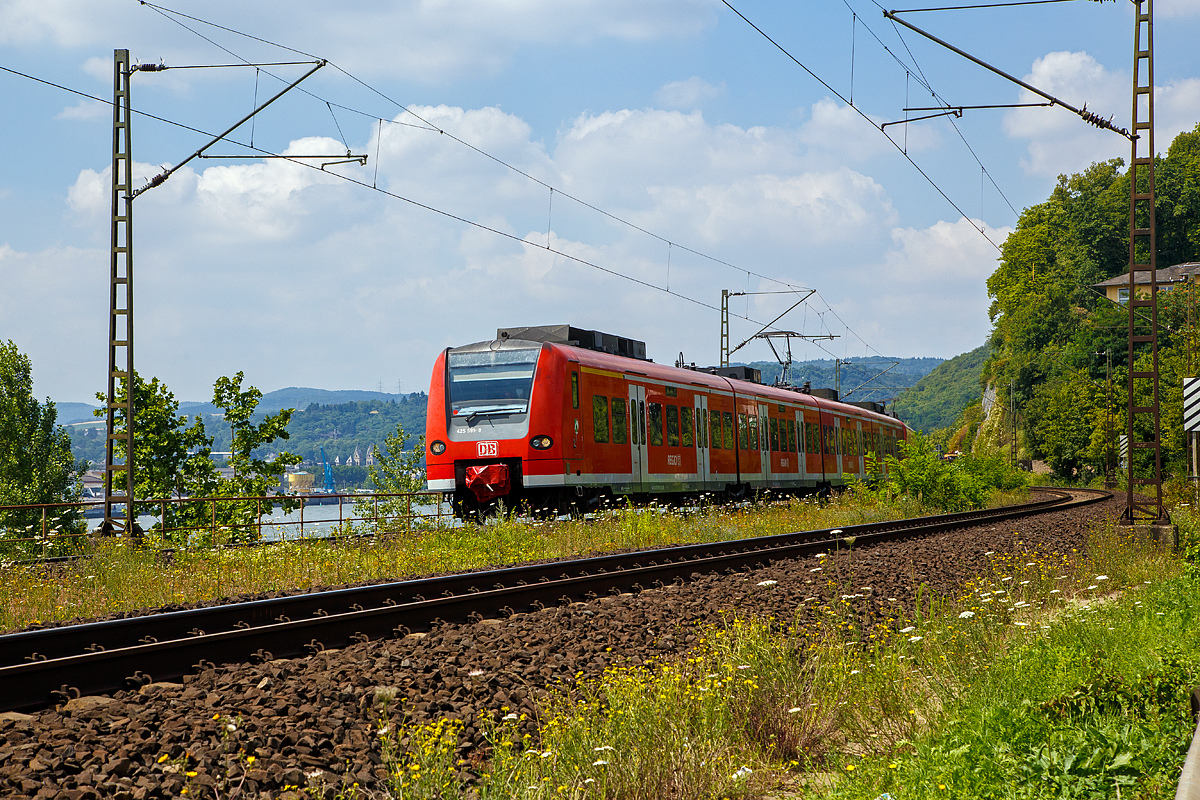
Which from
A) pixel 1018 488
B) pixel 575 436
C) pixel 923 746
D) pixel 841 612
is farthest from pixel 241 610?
pixel 1018 488

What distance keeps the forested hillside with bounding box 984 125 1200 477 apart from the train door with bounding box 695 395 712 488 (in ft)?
189

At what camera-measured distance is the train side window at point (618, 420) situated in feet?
63.2

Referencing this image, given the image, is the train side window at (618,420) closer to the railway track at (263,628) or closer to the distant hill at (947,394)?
the railway track at (263,628)

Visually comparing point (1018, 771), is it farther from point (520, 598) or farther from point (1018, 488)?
point (1018, 488)

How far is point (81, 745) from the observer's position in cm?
467

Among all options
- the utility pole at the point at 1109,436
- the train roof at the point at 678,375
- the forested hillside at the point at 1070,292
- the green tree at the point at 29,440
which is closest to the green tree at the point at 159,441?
the train roof at the point at 678,375

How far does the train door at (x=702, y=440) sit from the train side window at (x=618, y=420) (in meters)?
3.61

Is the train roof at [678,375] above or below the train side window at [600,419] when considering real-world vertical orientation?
above

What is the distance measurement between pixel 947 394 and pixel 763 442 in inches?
6561

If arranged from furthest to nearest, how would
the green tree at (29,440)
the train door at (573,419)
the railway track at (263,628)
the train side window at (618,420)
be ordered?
the green tree at (29,440) → the train side window at (618,420) → the train door at (573,419) → the railway track at (263,628)

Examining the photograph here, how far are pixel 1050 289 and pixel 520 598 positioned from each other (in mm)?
95574

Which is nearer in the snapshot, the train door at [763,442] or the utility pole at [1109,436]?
the train door at [763,442]

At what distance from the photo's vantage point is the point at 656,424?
20875 millimetres

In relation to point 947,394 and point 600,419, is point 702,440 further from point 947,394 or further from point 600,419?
point 947,394
